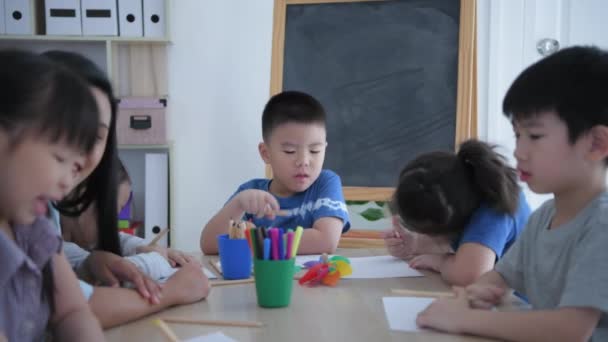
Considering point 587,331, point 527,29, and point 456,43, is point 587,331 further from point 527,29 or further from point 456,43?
point 527,29

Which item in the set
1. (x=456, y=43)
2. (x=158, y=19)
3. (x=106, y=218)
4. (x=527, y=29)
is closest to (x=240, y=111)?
(x=158, y=19)

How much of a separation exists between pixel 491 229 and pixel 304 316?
0.52 m

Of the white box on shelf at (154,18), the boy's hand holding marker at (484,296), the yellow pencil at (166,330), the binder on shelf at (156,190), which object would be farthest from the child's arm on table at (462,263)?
the white box on shelf at (154,18)

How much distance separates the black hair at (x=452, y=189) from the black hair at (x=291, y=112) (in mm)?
497

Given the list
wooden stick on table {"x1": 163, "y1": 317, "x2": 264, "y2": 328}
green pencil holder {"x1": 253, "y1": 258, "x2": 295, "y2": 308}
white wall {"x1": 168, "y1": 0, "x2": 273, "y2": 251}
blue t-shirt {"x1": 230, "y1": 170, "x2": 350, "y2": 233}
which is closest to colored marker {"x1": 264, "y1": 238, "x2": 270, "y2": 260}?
green pencil holder {"x1": 253, "y1": 258, "x2": 295, "y2": 308}

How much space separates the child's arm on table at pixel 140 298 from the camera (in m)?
0.81

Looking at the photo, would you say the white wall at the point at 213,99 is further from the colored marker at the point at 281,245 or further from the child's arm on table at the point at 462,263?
the colored marker at the point at 281,245

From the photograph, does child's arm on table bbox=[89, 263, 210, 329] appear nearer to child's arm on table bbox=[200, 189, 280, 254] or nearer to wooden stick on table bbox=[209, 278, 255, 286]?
wooden stick on table bbox=[209, 278, 255, 286]

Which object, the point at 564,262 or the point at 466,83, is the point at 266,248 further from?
the point at 466,83

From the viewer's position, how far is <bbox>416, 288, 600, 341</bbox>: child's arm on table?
0.76 metres

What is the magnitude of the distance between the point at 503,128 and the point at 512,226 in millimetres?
1349

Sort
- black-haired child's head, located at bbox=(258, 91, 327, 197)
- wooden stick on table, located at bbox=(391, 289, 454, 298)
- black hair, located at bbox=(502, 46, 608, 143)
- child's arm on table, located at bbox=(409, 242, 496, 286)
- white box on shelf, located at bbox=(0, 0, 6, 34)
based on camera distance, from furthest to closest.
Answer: white box on shelf, located at bbox=(0, 0, 6, 34) < black-haired child's head, located at bbox=(258, 91, 327, 197) < child's arm on table, located at bbox=(409, 242, 496, 286) < wooden stick on table, located at bbox=(391, 289, 454, 298) < black hair, located at bbox=(502, 46, 608, 143)

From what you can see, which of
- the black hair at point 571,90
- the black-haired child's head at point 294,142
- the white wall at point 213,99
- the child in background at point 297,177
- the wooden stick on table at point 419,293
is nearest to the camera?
the black hair at point 571,90

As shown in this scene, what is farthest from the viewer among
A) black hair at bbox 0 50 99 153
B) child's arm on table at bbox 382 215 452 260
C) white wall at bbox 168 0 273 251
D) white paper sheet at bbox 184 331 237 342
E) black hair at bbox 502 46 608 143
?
white wall at bbox 168 0 273 251
